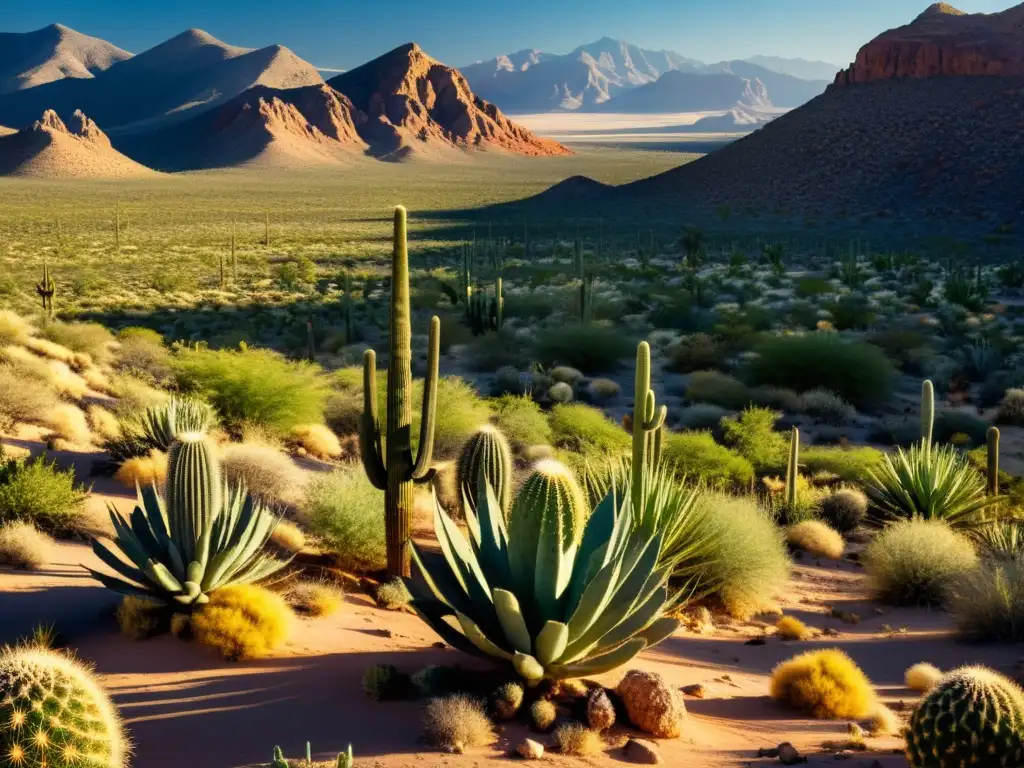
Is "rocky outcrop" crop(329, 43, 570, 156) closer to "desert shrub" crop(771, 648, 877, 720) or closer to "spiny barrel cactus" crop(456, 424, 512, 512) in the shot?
"spiny barrel cactus" crop(456, 424, 512, 512)

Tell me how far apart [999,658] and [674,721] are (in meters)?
3.36

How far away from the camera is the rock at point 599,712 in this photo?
522 cm

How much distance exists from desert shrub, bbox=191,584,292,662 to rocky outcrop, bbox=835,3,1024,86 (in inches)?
3302

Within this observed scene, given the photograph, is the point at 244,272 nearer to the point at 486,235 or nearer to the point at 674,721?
the point at 486,235

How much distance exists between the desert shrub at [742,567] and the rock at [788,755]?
3073mm

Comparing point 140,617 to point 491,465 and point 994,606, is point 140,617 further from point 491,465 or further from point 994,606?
point 994,606

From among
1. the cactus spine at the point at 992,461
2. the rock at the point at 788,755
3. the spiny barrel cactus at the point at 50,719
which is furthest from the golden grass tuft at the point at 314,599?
the cactus spine at the point at 992,461

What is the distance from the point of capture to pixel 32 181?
109188mm

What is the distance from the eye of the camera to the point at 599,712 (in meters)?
5.24

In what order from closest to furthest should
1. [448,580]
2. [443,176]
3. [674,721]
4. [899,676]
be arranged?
[674,721] → [448,580] → [899,676] → [443,176]

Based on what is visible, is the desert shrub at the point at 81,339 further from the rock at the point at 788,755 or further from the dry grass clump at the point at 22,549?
the rock at the point at 788,755

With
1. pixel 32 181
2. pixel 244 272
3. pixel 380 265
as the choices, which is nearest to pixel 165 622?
pixel 244 272

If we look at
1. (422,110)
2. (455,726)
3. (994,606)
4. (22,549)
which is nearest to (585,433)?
(994,606)

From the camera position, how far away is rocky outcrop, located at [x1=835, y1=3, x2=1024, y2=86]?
7938cm
